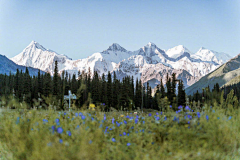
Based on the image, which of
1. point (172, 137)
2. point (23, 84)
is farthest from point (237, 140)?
point (23, 84)

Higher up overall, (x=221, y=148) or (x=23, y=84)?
(x=23, y=84)

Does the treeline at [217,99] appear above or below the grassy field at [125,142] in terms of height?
above

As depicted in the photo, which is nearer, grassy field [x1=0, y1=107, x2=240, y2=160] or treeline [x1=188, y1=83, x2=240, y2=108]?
grassy field [x1=0, y1=107, x2=240, y2=160]

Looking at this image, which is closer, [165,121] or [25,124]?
[25,124]

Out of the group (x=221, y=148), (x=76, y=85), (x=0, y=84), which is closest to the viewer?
(x=221, y=148)

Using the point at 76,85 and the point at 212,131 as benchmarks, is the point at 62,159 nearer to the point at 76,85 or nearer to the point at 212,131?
the point at 212,131

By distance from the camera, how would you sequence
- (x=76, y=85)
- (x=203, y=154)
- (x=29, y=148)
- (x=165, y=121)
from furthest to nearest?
(x=76, y=85), (x=165, y=121), (x=29, y=148), (x=203, y=154)

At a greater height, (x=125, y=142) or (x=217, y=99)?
(x=217, y=99)

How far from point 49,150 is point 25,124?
2.17 meters

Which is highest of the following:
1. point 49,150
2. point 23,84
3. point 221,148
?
point 23,84

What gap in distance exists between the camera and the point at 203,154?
3381mm

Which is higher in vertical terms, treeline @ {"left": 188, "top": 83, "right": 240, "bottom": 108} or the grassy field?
treeline @ {"left": 188, "top": 83, "right": 240, "bottom": 108}

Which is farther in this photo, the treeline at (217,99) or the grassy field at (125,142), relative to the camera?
the treeline at (217,99)

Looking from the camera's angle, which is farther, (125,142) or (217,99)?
(217,99)
